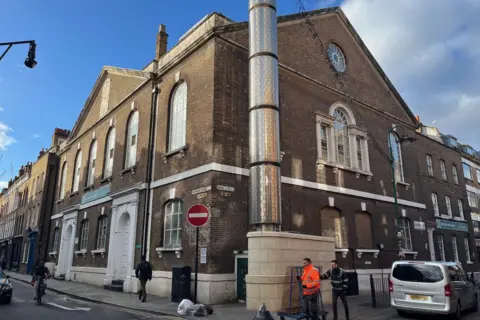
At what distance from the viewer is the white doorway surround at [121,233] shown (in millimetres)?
18312

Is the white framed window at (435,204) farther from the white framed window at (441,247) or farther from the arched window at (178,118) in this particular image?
the arched window at (178,118)

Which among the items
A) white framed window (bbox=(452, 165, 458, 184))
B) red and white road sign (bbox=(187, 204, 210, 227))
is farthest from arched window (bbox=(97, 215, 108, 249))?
white framed window (bbox=(452, 165, 458, 184))

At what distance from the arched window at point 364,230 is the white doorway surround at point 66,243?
18.3 meters

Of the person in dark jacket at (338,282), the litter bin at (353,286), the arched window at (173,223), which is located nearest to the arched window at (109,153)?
the arched window at (173,223)

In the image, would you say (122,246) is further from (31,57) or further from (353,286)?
(353,286)

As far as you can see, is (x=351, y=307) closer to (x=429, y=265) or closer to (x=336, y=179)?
(x=429, y=265)

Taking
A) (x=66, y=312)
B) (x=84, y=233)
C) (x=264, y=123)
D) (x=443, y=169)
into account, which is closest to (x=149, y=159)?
(x=264, y=123)

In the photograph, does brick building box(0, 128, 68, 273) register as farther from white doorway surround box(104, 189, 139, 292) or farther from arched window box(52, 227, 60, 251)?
white doorway surround box(104, 189, 139, 292)

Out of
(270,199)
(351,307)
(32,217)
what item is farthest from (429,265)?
(32,217)

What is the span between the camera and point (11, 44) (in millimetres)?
11945

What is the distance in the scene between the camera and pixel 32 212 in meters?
36.2

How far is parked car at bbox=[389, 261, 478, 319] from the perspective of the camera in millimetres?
10086

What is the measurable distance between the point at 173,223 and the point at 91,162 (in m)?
12.7

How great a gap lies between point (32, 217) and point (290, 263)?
32.1m
